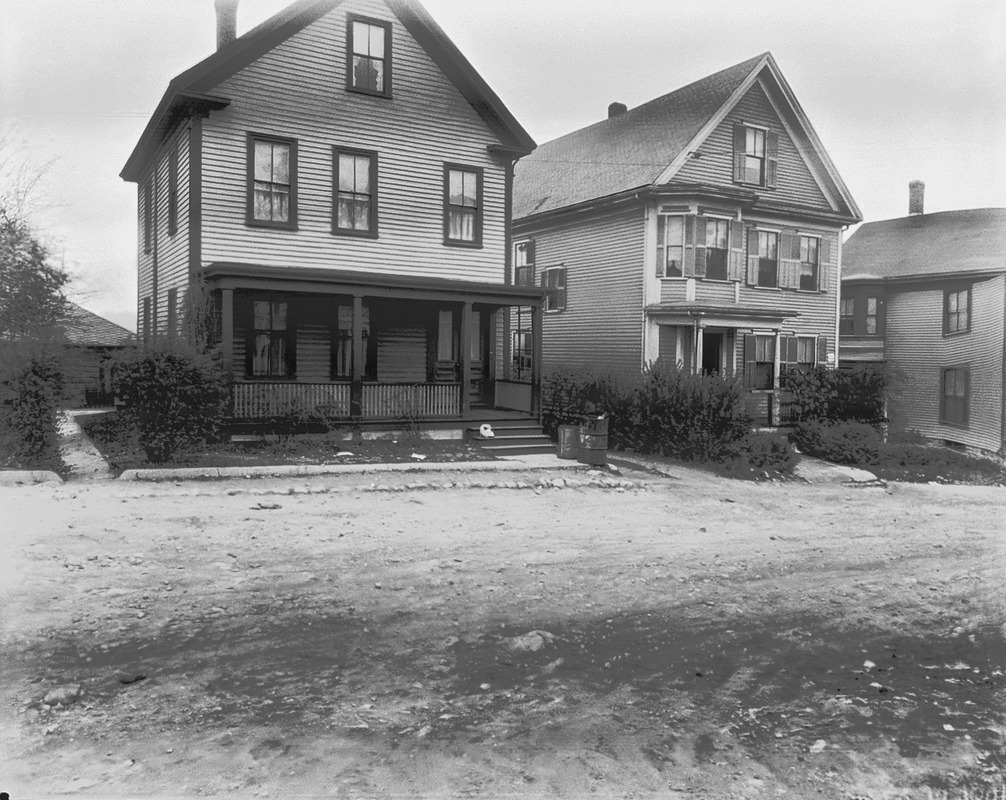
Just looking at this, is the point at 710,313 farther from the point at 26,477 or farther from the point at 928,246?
the point at 26,477

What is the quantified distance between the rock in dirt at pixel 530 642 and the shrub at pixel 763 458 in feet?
39.4

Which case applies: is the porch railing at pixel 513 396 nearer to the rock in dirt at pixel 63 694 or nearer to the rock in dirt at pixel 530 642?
the rock in dirt at pixel 530 642

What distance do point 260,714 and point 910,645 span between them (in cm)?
502

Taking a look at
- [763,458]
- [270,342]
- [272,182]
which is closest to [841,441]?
[763,458]

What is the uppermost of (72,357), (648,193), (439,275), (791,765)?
(648,193)

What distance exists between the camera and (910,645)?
7062mm

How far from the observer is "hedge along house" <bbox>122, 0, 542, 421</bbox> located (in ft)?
59.9

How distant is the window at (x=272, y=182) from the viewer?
18781 millimetres

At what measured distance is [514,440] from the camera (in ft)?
63.2

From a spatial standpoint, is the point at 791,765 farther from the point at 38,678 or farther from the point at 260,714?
the point at 38,678

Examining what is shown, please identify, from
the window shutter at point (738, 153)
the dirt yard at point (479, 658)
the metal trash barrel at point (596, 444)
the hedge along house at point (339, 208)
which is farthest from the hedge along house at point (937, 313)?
the dirt yard at point (479, 658)

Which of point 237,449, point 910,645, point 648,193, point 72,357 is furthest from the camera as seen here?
point 648,193

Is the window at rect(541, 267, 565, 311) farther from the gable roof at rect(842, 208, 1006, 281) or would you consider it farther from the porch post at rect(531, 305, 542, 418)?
the gable roof at rect(842, 208, 1006, 281)

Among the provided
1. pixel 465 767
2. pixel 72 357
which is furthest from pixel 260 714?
pixel 72 357
